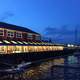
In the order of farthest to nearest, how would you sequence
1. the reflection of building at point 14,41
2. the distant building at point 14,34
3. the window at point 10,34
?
the window at point 10,34
the distant building at point 14,34
the reflection of building at point 14,41

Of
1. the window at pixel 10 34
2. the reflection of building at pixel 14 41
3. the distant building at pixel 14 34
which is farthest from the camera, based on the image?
the window at pixel 10 34

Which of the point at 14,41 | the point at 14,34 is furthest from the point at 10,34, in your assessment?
the point at 14,34

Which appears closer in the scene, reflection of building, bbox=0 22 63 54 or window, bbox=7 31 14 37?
reflection of building, bbox=0 22 63 54

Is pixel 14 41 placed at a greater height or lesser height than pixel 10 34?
lesser

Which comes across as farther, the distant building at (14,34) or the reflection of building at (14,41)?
the distant building at (14,34)

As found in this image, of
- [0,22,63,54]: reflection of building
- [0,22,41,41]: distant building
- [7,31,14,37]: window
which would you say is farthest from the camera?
[7,31,14,37]: window

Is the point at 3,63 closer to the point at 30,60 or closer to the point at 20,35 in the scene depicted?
the point at 30,60

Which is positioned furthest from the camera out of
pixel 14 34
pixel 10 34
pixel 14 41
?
pixel 14 34

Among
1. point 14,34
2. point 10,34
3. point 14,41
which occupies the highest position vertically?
point 14,34

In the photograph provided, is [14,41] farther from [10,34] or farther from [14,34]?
[14,34]

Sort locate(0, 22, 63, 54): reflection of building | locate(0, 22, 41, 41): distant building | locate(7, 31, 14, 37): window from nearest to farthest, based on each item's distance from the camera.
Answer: locate(0, 22, 63, 54): reflection of building
locate(0, 22, 41, 41): distant building
locate(7, 31, 14, 37): window

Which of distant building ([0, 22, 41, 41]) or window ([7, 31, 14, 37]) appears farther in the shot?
window ([7, 31, 14, 37])

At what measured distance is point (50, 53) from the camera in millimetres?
93188

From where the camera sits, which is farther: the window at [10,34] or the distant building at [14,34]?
the window at [10,34]
